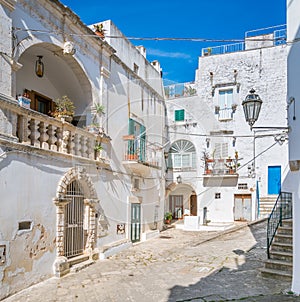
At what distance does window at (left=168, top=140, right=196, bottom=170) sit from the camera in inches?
877

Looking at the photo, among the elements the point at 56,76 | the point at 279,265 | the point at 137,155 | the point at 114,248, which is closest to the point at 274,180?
the point at 137,155

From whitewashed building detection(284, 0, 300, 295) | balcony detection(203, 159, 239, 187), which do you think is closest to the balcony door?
balcony detection(203, 159, 239, 187)

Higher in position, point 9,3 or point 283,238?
point 9,3

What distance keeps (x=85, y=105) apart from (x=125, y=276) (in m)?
6.11

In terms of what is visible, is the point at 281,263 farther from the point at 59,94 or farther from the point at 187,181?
the point at 187,181

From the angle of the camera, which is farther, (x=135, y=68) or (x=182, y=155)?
(x=182, y=155)

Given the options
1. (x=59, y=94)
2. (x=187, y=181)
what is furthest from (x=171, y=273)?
(x=187, y=181)

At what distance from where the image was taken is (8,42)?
7.81 metres

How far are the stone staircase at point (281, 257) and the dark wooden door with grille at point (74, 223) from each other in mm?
5639

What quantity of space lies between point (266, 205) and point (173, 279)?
13.2 meters

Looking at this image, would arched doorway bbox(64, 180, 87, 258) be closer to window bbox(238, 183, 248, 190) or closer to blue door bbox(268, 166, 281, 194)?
window bbox(238, 183, 248, 190)

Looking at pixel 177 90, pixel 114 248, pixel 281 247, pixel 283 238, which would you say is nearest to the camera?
pixel 281 247

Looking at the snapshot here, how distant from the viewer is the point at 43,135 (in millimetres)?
8766

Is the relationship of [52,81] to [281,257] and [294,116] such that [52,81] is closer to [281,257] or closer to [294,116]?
[294,116]
